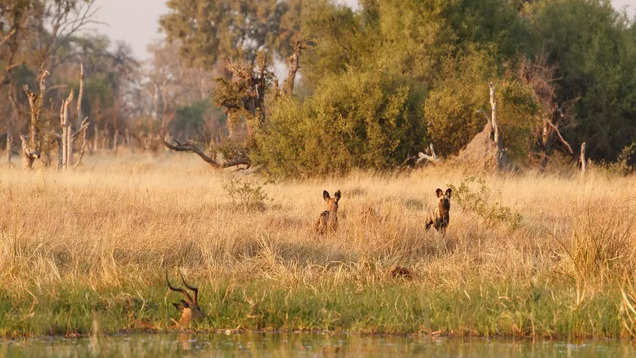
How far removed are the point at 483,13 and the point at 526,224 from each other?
1599cm

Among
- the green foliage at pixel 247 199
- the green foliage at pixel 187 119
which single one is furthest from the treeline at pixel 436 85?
the green foliage at pixel 187 119

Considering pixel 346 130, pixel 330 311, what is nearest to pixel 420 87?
pixel 346 130

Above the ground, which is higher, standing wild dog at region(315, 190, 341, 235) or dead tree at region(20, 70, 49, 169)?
dead tree at region(20, 70, 49, 169)

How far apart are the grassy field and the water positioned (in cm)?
20

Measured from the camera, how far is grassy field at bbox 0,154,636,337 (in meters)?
6.49

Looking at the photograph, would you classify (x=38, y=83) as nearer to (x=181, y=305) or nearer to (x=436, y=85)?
(x=436, y=85)

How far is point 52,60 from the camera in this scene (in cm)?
4788

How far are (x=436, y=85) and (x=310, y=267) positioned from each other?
18035 mm

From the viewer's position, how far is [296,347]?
5.93 metres

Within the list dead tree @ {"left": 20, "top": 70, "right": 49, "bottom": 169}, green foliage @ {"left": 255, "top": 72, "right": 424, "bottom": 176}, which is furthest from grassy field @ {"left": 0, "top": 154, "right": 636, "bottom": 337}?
green foliage @ {"left": 255, "top": 72, "right": 424, "bottom": 176}

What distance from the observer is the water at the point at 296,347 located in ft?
18.6

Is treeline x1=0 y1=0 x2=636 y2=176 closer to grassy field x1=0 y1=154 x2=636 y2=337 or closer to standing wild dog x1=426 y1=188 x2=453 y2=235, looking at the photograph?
grassy field x1=0 y1=154 x2=636 y2=337

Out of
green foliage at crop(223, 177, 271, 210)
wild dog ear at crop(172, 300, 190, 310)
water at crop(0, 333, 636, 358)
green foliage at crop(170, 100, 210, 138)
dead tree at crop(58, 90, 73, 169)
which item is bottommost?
water at crop(0, 333, 636, 358)

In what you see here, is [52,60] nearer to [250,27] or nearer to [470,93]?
[250,27]
